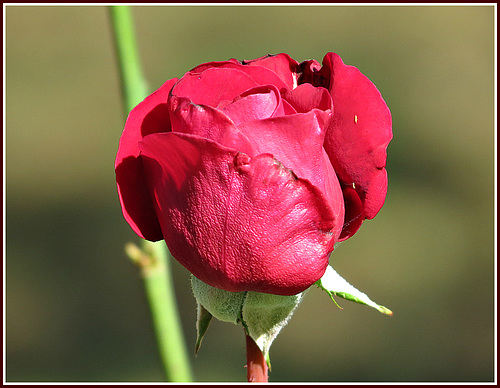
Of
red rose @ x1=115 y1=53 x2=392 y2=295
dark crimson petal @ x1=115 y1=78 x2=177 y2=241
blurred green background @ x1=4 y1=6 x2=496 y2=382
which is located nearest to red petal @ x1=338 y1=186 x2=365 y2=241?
red rose @ x1=115 y1=53 x2=392 y2=295

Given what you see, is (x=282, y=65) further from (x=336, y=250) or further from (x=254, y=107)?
(x=336, y=250)

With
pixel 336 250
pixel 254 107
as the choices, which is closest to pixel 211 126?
pixel 254 107

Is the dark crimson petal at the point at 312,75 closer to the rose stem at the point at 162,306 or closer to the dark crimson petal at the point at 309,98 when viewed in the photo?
the dark crimson petal at the point at 309,98

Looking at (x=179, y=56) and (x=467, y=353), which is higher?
(x=179, y=56)

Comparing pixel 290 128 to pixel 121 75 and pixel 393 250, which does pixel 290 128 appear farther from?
pixel 393 250

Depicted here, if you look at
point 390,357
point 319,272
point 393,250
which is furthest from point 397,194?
point 319,272

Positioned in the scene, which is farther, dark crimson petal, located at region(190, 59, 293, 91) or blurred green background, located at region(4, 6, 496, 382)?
blurred green background, located at region(4, 6, 496, 382)

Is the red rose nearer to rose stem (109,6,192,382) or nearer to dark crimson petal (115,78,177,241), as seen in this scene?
dark crimson petal (115,78,177,241)
